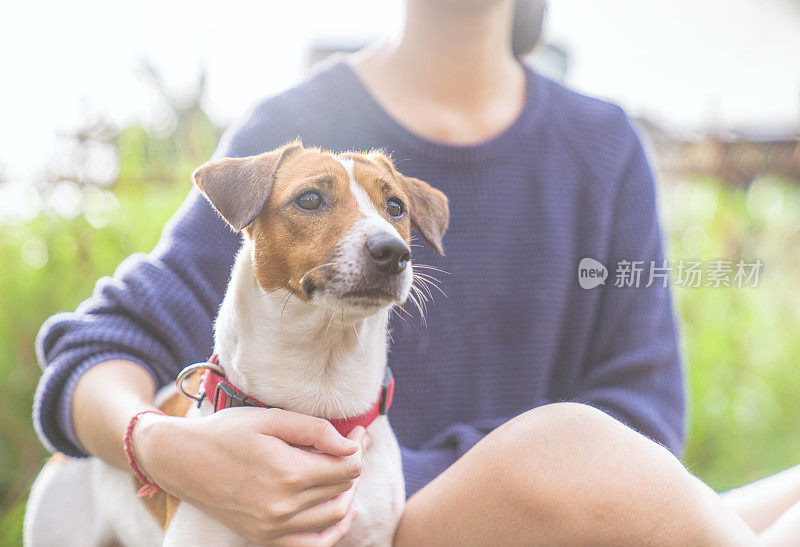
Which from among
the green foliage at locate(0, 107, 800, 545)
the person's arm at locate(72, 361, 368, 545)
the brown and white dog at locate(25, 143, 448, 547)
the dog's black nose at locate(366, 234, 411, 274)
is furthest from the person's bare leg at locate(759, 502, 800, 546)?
the dog's black nose at locate(366, 234, 411, 274)

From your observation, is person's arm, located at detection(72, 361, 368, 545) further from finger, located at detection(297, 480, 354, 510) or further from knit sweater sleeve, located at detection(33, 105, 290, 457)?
knit sweater sleeve, located at detection(33, 105, 290, 457)

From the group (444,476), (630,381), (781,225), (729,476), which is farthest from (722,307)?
(444,476)

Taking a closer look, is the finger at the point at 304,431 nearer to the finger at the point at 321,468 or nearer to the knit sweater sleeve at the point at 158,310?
the finger at the point at 321,468

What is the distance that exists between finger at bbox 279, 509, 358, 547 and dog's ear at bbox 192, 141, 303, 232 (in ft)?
1.97

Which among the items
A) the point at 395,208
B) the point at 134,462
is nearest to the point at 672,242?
the point at 395,208

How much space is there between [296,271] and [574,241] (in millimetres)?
910

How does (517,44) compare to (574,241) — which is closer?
(574,241)

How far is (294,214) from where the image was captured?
3.67 feet

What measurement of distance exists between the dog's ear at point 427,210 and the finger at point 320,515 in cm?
53

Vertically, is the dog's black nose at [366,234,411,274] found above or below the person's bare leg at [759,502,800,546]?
above

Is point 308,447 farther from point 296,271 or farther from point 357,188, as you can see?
point 357,188

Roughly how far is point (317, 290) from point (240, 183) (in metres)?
0.25

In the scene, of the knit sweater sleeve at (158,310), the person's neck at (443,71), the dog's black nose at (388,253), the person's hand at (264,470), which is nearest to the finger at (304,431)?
the person's hand at (264,470)

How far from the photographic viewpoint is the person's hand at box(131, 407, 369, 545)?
3.75 ft
